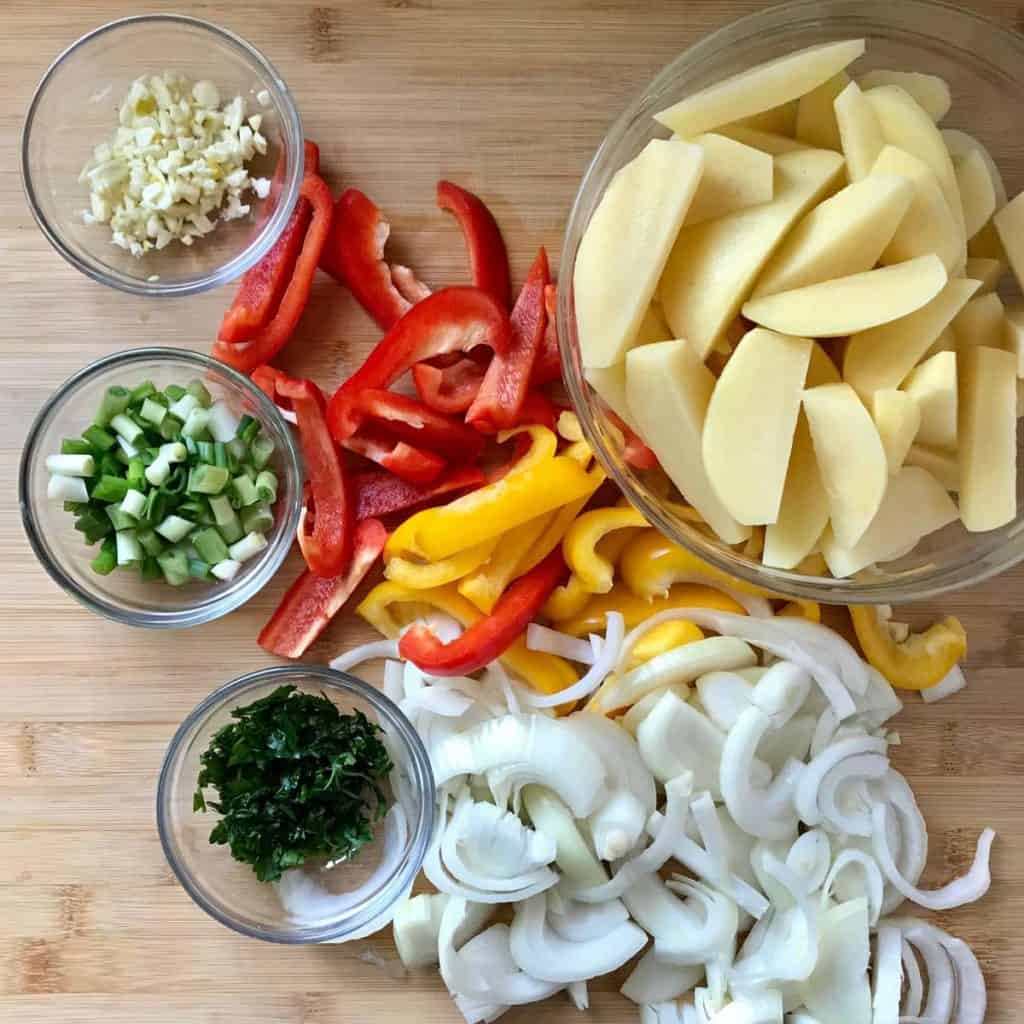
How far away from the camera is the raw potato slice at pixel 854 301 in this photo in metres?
1.28

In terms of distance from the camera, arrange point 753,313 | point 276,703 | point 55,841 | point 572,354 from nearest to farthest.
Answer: point 753,313
point 572,354
point 276,703
point 55,841

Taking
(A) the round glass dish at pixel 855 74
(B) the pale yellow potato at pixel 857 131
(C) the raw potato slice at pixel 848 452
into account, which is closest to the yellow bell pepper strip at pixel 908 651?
(A) the round glass dish at pixel 855 74

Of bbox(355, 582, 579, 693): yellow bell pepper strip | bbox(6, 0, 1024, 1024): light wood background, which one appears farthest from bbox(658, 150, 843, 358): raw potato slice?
bbox(355, 582, 579, 693): yellow bell pepper strip

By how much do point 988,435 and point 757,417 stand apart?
0.29 metres

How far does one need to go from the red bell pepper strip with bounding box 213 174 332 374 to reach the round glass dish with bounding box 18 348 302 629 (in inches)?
1.9

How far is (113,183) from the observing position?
1.69m

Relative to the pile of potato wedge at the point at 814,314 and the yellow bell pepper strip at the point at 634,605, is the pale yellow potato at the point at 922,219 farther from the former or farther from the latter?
the yellow bell pepper strip at the point at 634,605

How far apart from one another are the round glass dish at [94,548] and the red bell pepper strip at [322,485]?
3 cm

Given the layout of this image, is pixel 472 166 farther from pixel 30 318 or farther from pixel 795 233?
pixel 30 318

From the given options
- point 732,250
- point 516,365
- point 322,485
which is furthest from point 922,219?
point 322,485

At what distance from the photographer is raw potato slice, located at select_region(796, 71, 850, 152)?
1414mm

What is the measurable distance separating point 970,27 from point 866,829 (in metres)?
1.17

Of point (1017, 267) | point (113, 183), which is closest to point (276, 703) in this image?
point (113, 183)

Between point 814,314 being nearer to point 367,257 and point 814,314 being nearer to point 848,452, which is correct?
point 848,452
